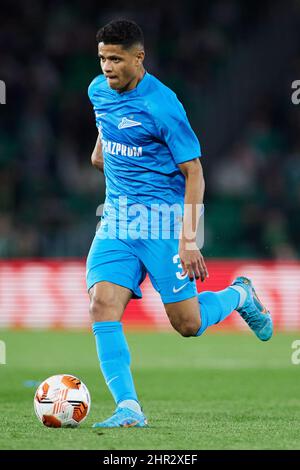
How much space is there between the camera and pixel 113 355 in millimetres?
6465

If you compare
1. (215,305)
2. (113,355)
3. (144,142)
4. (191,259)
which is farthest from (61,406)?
(144,142)

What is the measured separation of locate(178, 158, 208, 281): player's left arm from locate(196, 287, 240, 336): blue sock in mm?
558

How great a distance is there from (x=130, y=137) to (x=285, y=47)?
1569 centimetres

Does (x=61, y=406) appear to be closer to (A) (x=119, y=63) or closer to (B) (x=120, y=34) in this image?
(A) (x=119, y=63)

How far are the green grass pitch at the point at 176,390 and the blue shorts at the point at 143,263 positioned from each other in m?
0.85

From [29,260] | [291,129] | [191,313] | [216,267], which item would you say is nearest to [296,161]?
[291,129]

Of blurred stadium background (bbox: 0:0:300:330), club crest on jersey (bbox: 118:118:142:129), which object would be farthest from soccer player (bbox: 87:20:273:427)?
blurred stadium background (bbox: 0:0:300:330)

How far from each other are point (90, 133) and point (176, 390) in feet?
36.3

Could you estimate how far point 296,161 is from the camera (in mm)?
19219

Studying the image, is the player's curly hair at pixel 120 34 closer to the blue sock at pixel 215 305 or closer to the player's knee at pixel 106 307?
the player's knee at pixel 106 307

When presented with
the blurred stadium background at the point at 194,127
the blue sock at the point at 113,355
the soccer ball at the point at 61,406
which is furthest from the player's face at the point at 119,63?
the blurred stadium background at the point at 194,127

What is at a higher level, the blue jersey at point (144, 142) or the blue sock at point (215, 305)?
the blue jersey at point (144, 142)

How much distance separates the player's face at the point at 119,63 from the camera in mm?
6367

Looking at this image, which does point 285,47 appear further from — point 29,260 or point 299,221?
point 29,260
